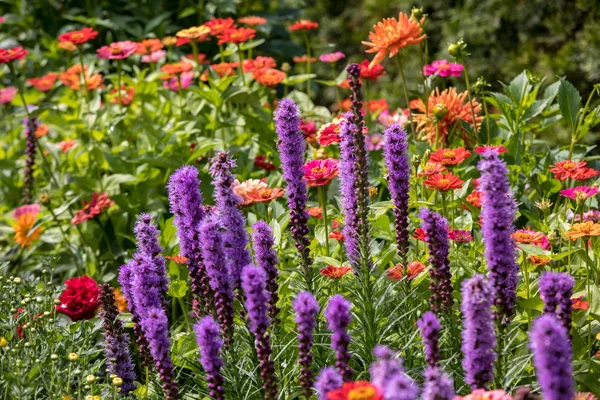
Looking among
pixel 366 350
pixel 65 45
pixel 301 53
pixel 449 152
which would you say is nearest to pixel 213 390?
pixel 366 350

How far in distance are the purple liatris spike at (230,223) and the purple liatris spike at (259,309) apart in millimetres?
223

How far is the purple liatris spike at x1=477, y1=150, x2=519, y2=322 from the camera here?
77.2 inches

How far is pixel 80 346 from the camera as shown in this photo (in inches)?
110

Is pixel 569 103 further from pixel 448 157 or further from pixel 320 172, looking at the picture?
pixel 320 172

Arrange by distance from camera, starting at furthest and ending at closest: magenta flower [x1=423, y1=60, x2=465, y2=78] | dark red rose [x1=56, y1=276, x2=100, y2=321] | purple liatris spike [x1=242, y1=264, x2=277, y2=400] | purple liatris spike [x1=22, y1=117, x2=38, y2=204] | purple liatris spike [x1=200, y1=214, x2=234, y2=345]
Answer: purple liatris spike [x1=22, y1=117, x2=38, y2=204], magenta flower [x1=423, y1=60, x2=465, y2=78], dark red rose [x1=56, y1=276, x2=100, y2=321], purple liatris spike [x1=200, y1=214, x2=234, y2=345], purple liatris spike [x1=242, y1=264, x2=277, y2=400]

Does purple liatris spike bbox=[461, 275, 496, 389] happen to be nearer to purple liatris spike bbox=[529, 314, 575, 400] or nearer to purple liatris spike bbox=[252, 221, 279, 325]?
purple liatris spike bbox=[529, 314, 575, 400]

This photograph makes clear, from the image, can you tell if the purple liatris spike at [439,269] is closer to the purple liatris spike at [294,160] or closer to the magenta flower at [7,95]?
the purple liatris spike at [294,160]

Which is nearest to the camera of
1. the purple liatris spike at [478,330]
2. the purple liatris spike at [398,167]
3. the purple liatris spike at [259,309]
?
the purple liatris spike at [478,330]

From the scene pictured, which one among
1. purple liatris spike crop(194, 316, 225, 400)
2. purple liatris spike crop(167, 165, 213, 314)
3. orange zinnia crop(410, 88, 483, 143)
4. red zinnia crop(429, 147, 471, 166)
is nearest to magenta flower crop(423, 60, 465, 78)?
orange zinnia crop(410, 88, 483, 143)

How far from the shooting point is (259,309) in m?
1.99

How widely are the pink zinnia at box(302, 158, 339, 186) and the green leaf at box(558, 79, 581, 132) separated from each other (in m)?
1.28

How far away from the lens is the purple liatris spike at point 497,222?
1.96 meters

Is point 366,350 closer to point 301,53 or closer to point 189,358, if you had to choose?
point 189,358

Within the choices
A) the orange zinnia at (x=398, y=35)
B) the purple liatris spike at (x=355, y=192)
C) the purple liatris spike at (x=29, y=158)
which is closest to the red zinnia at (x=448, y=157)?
the orange zinnia at (x=398, y=35)
